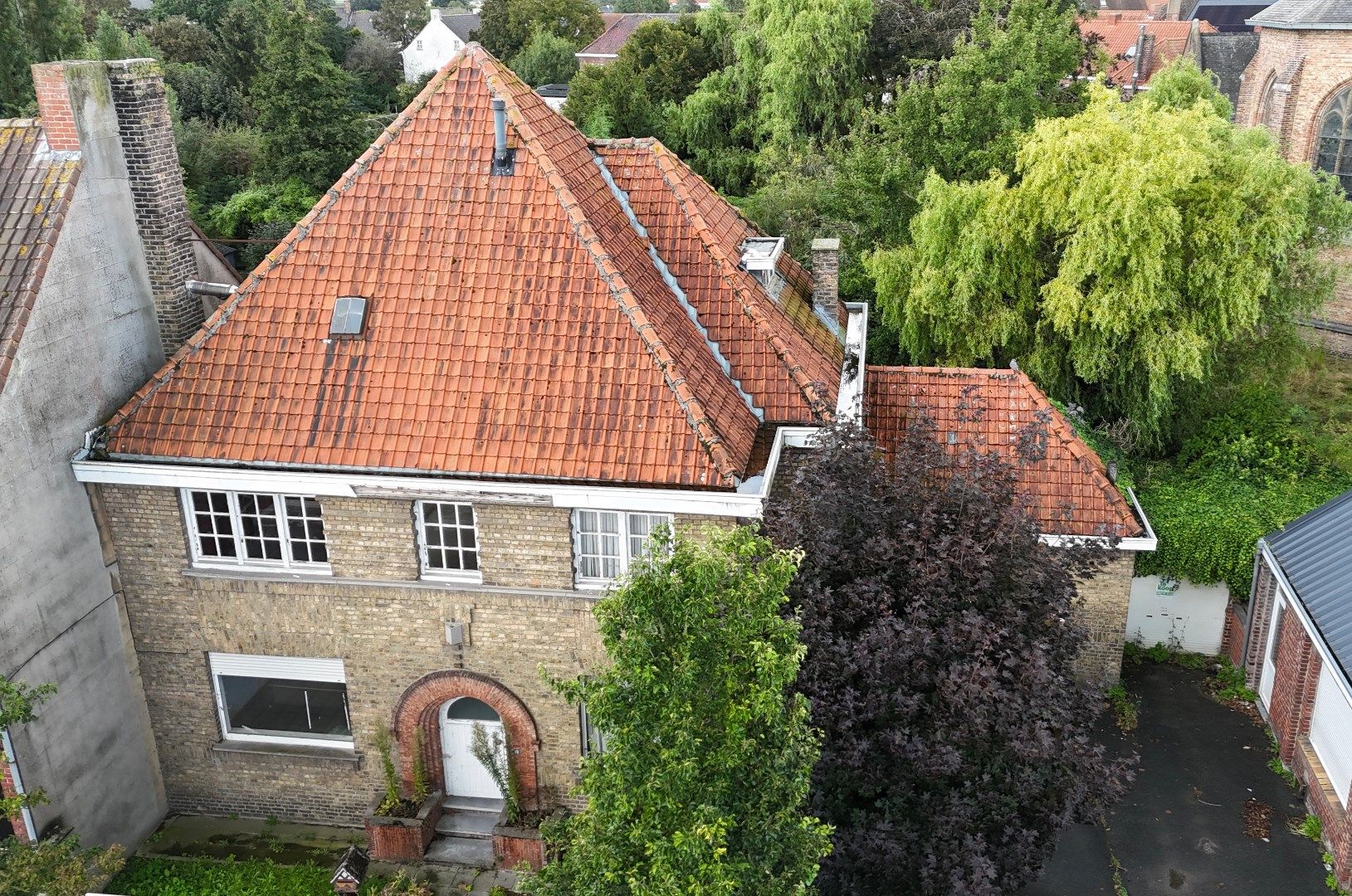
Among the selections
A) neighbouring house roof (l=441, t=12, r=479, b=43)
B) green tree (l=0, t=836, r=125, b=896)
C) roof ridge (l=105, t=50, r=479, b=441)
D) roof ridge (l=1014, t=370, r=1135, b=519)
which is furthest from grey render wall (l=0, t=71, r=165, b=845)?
neighbouring house roof (l=441, t=12, r=479, b=43)

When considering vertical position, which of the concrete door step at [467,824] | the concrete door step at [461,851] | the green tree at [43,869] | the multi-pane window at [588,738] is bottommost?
the concrete door step at [461,851]

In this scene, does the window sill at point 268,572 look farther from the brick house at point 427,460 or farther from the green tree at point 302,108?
the green tree at point 302,108

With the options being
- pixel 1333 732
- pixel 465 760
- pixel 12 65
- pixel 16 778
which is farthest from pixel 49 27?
pixel 1333 732

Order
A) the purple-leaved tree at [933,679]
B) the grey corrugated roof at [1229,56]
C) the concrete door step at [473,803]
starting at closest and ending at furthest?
the purple-leaved tree at [933,679] < the concrete door step at [473,803] < the grey corrugated roof at [1229,56]

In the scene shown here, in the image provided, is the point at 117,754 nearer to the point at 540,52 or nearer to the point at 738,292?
the point at 738,292

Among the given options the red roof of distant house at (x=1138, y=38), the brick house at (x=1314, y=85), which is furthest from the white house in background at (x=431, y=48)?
the brick house at (x=1314, y=85)

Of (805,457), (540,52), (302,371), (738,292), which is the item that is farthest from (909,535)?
(540,52)

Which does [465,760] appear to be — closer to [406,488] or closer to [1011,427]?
[406,488]
